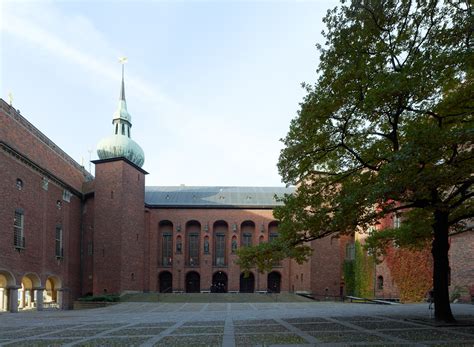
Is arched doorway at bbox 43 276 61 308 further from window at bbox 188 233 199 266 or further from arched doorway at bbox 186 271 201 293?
arched doorway at bbox 186 271 201 293

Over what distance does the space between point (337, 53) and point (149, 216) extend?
121ft

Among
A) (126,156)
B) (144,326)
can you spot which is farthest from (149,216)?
(144,326)

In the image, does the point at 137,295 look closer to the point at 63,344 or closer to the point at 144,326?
the point at 144,326

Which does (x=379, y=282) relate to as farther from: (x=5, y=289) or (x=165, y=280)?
(x=5, y=289)

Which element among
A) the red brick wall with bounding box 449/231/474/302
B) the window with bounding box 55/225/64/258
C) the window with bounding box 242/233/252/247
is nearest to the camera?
the red brick wall with bounding box 449/231/474/302

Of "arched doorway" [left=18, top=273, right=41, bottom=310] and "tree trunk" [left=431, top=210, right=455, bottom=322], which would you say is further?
"arched doorway" [left=18, top=273, right=41, bottom=310]

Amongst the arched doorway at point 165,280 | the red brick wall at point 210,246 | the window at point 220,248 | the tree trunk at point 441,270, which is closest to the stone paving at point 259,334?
the tree trunk at point 441,270

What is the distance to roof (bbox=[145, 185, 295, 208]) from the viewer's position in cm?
4816

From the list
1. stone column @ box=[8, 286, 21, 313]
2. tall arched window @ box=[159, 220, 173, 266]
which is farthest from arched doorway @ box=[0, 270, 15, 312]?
tall arched window @ box=[159, 220, 173, 266]

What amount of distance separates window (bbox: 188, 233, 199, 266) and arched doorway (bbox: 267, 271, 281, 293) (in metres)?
8.22

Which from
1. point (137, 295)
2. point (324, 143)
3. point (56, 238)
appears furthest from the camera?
point (137, 295)

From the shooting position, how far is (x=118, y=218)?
38.5 m

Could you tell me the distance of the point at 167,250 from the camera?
47.9 meters

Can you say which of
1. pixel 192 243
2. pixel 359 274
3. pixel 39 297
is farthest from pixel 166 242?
pixel 359 274
